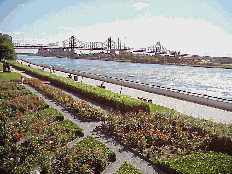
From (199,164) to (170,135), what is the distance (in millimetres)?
2302

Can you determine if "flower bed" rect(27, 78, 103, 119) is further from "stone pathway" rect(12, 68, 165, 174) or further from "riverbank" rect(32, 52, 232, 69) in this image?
"riverbank" rect(32, 52, 232, 69)

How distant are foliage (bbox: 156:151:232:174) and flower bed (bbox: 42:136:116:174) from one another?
79.2 inches

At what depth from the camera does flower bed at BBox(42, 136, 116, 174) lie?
19.5 feet

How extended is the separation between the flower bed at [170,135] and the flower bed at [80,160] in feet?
5.32

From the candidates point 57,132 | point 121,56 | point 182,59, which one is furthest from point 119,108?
point 121,56

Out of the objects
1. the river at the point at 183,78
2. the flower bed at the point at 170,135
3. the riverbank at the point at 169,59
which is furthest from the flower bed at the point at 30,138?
the riverbank at the point at 169,59

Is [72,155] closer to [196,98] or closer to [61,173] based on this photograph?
[61,173]

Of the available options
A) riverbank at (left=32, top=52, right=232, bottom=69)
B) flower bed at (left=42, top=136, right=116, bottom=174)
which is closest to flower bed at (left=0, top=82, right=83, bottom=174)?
flower bed at (left=42, top=136, right=116, bottom=174)

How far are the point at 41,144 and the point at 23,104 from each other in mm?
5506

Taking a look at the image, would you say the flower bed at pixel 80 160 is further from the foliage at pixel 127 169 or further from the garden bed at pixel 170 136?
the garden bed at pixel 170 136

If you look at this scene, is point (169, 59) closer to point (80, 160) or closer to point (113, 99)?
point (113, 99)

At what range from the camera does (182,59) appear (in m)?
132

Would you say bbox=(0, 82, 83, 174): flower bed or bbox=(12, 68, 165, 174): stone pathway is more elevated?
bbox=(0, 82, 83, 174): flower bed

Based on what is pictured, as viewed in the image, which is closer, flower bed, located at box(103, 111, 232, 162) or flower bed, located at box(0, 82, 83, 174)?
flower bed, located at box(0, 82, 83, 174)
